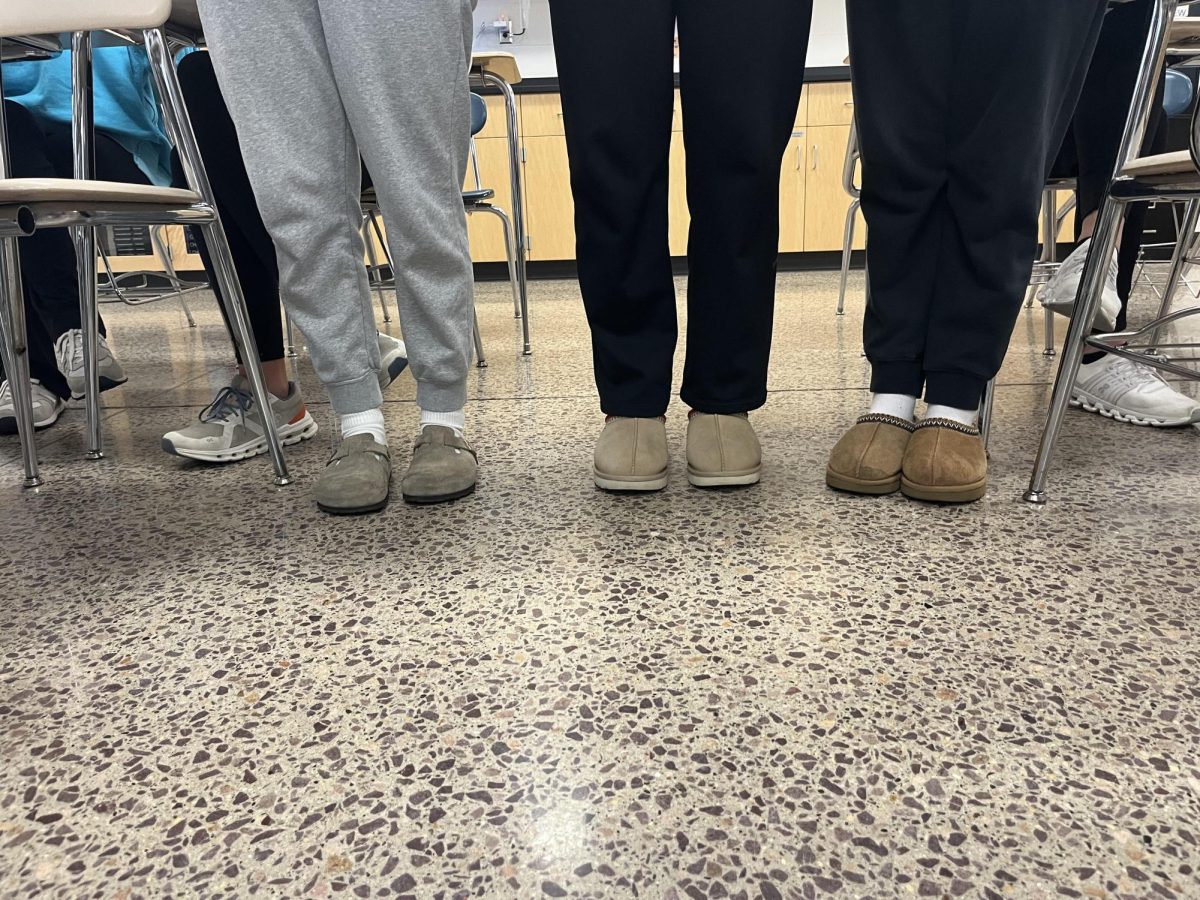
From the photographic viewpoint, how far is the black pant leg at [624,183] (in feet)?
A: 2.71

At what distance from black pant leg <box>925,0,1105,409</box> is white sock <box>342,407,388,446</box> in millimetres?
696

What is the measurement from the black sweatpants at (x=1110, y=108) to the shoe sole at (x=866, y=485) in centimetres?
65

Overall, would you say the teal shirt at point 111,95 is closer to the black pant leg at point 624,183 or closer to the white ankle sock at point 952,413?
the black pant leg at point 624,183

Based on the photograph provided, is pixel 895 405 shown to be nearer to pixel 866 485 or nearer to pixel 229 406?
pixel 866 485

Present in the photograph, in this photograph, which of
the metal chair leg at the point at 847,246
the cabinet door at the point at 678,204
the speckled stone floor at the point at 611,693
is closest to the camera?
the speckled stone floor at the point at 611,693

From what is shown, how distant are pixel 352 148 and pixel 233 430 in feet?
1.62

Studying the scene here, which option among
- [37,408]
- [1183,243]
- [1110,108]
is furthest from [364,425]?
[1183,243]

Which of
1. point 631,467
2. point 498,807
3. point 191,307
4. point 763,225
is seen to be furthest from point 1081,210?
point 191,307

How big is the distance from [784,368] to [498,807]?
4.42 feet

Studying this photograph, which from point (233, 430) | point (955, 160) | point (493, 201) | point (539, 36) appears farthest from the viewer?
point (539, 36)

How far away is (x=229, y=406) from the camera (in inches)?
46.9

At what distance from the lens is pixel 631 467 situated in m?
0.95

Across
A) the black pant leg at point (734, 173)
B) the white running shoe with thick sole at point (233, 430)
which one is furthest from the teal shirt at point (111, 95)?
the black pant leg at point (734, 173)

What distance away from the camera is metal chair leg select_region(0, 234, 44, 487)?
3.39 feet
